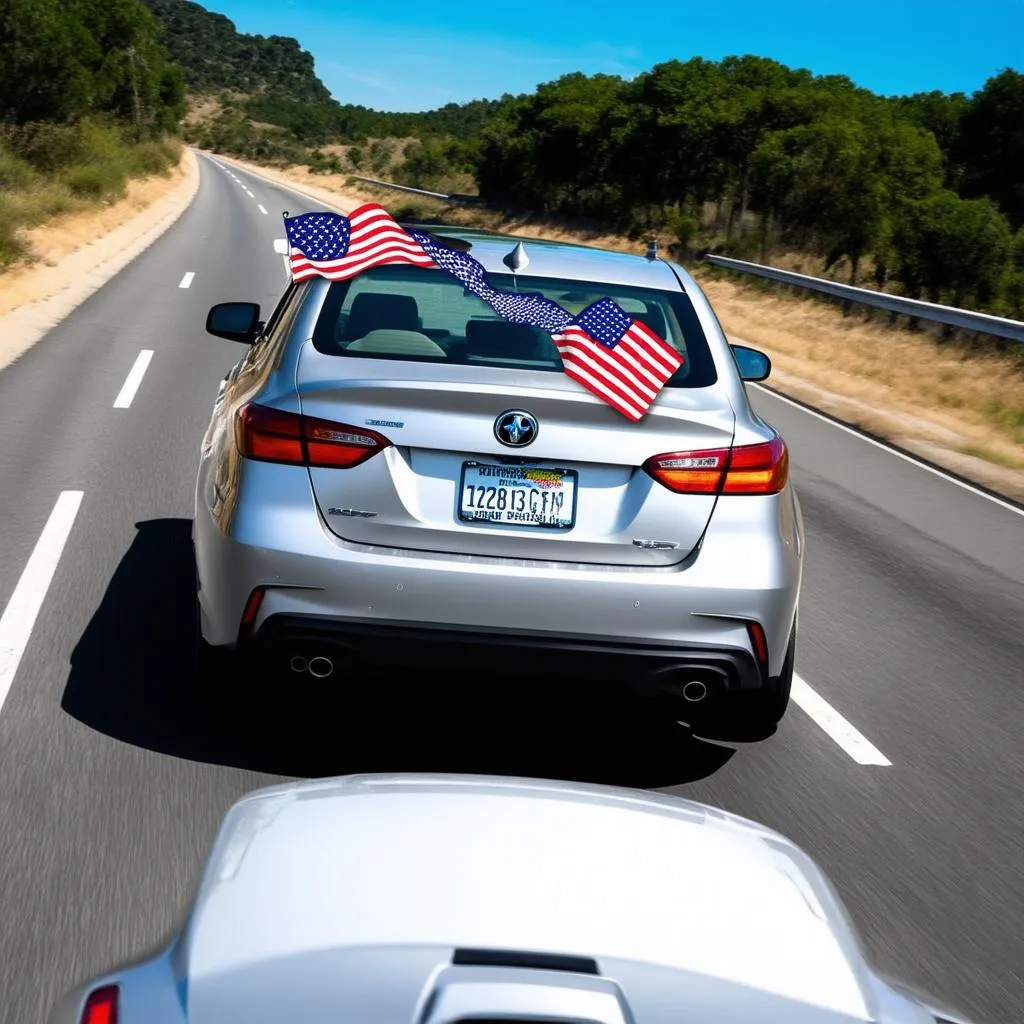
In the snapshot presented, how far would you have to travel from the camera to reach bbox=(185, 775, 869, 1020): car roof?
168cm

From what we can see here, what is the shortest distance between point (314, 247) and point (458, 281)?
20.8 inches

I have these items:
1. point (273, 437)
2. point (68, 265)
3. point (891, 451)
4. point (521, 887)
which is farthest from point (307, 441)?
point (68, 265)

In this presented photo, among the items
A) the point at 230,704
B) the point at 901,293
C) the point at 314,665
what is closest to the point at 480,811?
the point at 314,665

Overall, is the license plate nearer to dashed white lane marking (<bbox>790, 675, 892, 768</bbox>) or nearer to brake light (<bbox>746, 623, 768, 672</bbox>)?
brake light (<bbox>746, 623, 768, 672</bbox>)

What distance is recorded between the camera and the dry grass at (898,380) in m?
13.0

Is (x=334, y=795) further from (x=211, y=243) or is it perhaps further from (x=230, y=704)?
(x=211, y=243)

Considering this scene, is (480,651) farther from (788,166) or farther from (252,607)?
(788,166)

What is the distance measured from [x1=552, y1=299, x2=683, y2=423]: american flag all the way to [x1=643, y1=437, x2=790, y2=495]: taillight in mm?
179

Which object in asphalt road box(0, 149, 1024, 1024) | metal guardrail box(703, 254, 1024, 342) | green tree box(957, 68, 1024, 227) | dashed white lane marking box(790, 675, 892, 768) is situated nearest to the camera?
asphalt road box(0, 149, 1024, 1024)

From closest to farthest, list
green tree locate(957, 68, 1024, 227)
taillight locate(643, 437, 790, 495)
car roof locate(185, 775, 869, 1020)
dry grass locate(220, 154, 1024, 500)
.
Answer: car roof locate(185, 775, 869, 1020)
taillight locate(643, 437, 790, 495)
dry grass locate(220, 154, 1024, 500)
green tree locate(957, 68, 1024, 227)

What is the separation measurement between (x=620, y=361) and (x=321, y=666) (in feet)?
4.20

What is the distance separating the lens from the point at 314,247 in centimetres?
475

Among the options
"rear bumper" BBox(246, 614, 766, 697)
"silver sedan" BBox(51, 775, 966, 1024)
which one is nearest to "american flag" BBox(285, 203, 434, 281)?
"rear bumper" BBox(246, 614, 766, 697)

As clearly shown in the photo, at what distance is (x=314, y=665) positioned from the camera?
4047 millimetres
